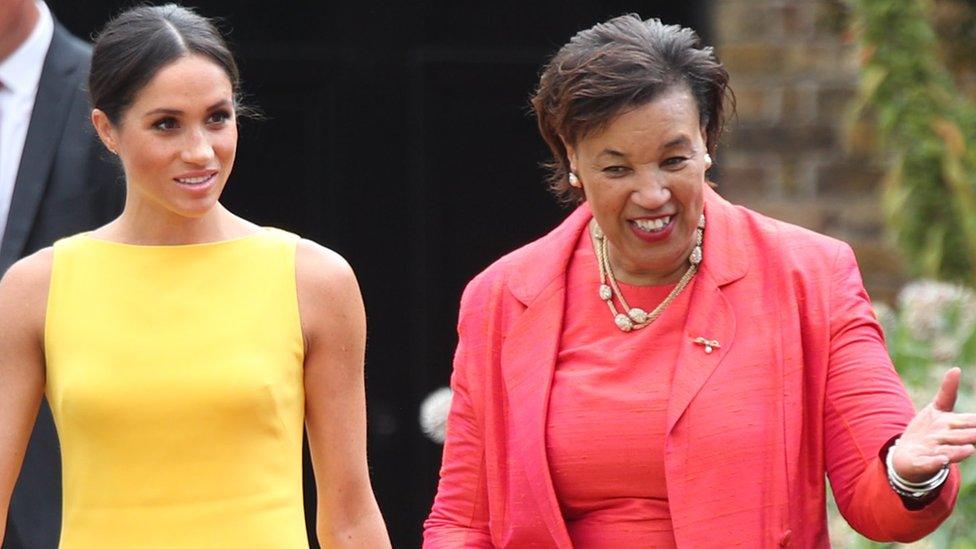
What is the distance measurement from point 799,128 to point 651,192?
3079 millimetres

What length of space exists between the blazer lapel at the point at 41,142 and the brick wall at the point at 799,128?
254cm

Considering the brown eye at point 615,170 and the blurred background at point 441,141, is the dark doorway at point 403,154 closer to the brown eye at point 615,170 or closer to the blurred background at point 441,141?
the blurred background at point 441,141

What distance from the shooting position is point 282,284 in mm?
3396

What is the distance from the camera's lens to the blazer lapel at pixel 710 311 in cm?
329

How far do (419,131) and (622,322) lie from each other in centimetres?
298

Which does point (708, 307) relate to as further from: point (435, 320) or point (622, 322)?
point (435, 320)

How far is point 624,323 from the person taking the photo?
3.41 m

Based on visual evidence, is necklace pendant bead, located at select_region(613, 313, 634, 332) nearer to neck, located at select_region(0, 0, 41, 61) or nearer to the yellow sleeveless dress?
the yellow sleeveless dress

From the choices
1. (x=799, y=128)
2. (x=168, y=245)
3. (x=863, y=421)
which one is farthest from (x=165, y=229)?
(x=799, y=128)

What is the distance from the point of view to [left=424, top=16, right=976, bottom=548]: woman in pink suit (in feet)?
10.6

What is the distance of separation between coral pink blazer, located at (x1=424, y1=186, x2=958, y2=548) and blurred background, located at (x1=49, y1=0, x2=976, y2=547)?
2.72 meters

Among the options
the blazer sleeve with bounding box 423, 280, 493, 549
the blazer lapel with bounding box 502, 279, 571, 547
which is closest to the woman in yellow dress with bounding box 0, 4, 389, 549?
the blazer sleeve with bounding box 423, 280, 493, 549

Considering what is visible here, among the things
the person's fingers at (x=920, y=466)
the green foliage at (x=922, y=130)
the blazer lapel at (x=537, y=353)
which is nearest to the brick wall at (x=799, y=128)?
the green foliage at (x=922, y=130)

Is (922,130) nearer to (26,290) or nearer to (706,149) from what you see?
(706,149)
